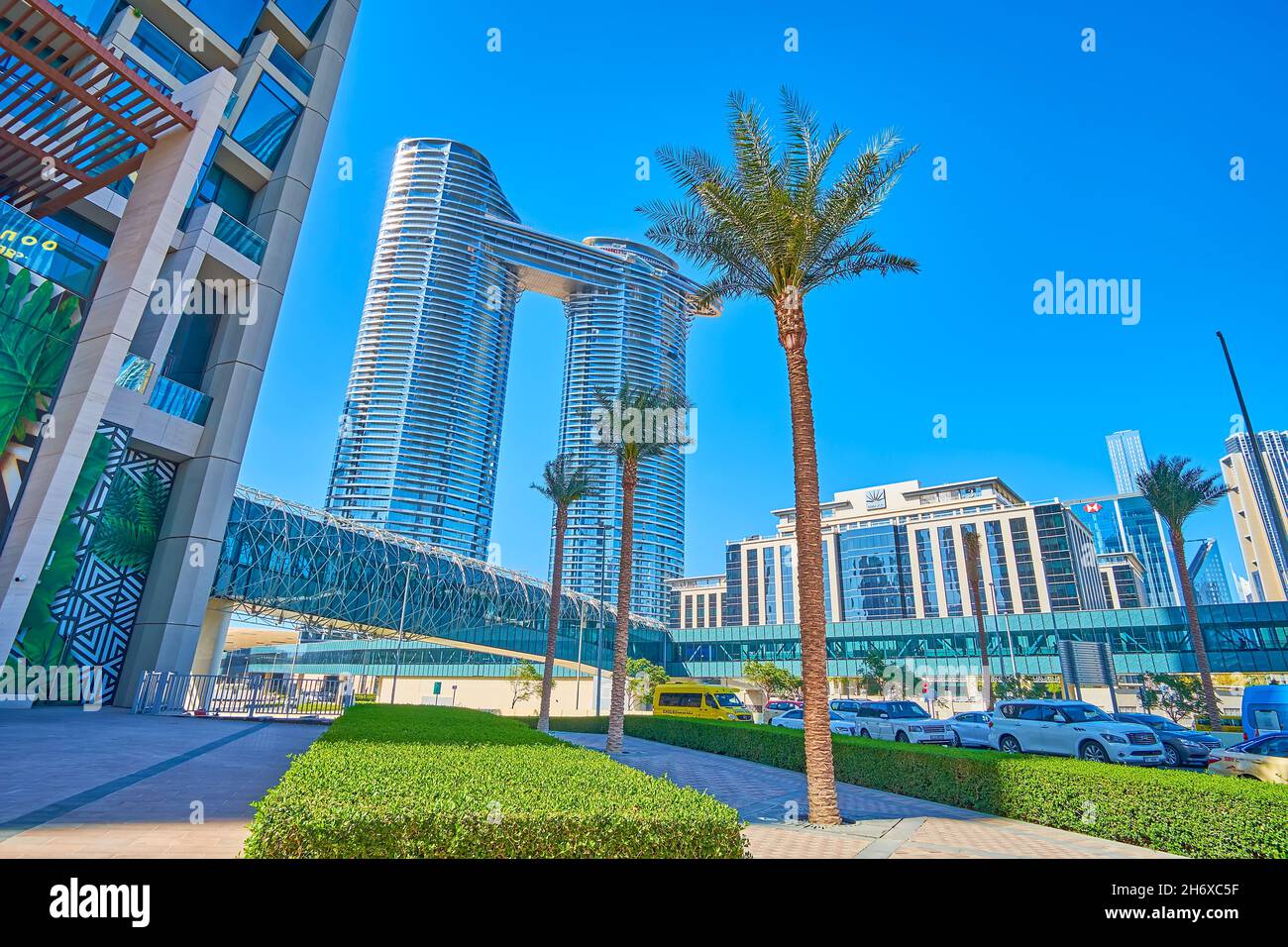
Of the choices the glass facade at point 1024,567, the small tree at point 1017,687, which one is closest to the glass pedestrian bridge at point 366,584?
the small tree at point 1017,687

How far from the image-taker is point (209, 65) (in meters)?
28.4

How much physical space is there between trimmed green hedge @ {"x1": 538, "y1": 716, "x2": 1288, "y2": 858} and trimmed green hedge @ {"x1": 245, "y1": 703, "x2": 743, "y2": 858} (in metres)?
6.86

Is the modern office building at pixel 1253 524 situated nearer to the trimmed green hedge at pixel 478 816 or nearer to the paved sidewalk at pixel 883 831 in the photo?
the paved sidewalk at pixel 883 831

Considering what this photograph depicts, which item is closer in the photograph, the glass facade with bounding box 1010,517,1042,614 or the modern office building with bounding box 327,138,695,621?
the glass facade with bounding box 1010,517,1042,614

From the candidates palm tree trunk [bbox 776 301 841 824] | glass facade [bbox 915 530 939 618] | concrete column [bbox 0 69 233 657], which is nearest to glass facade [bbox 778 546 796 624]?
glass facade [bbox 915 530 939 618]

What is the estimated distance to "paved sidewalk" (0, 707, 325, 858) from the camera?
19.4 ft

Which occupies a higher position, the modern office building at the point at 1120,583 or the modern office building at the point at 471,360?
the modern office building at the point at 471,360

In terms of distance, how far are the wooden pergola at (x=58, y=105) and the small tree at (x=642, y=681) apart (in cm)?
4399

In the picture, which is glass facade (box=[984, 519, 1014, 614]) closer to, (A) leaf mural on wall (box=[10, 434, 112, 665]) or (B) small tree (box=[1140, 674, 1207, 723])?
(B) small tree (box=[1140, 674, 1207, 723])

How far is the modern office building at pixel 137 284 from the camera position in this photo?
1552 centimetres

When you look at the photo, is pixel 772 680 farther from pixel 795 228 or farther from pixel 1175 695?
pixel 795 228

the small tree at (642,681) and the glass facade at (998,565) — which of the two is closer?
the small tree at (642,681)

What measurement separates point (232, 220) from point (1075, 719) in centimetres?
3543
